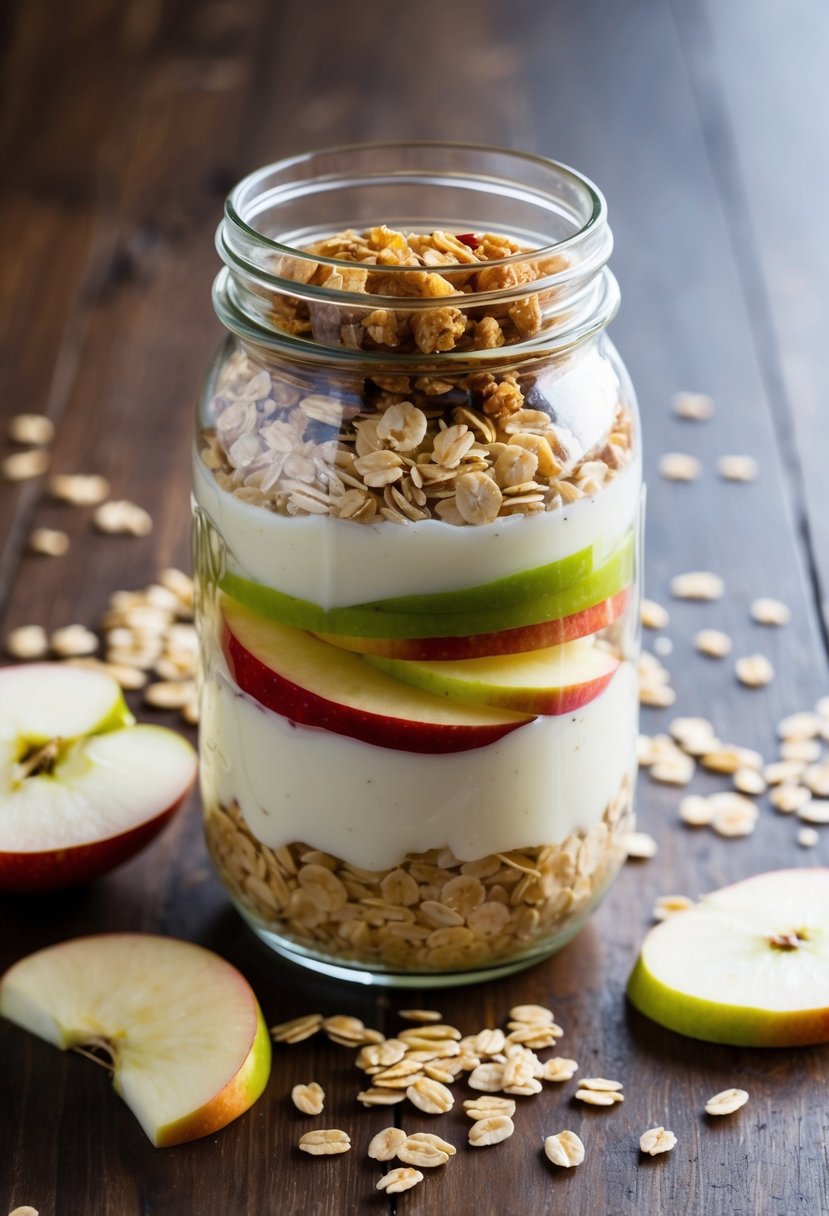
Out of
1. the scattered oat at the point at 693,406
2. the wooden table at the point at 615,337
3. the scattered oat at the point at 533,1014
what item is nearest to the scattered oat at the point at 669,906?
the wooden table at the point at 615,337

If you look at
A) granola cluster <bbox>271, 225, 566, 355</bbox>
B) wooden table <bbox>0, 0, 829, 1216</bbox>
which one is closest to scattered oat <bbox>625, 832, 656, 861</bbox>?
wooden table <bbox>0, 0, 829, 1216</bbox>

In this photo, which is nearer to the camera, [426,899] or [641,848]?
[426,899]

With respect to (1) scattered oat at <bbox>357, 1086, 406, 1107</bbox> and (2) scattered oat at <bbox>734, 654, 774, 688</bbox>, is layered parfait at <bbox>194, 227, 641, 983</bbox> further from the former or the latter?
(2) scattered oat at <bbox>734, 654, 774, 688</bbox>

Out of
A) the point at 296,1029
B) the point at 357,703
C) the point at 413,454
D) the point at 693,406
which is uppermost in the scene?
the point at 413,454

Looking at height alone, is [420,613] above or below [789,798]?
above

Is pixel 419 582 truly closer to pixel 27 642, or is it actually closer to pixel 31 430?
pixel 27 642

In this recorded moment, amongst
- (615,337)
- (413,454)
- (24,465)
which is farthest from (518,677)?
(615,337)
